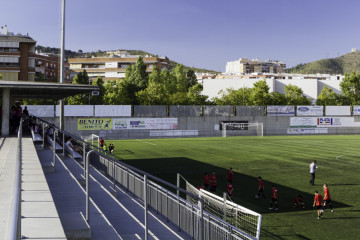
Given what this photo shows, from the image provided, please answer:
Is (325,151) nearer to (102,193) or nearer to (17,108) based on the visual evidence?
(17,108)

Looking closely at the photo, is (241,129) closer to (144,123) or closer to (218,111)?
(218,111)

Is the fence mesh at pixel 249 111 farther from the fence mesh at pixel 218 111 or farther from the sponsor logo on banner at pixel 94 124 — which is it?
the sponsor logo on banner at pixel 94 124

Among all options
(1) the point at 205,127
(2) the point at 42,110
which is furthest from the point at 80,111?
(1) the point at 205,127

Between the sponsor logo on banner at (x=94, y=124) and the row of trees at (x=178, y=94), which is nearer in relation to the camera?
the sponsor logo on banner at (x=94, y=124)

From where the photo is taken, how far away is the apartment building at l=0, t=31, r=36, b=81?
7488 centimetres

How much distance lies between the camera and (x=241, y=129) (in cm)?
6838

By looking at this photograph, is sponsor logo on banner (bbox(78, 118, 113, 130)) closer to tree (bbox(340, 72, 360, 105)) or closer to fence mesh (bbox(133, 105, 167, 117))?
fence mesh (bbox(133, 105, 167, 117))

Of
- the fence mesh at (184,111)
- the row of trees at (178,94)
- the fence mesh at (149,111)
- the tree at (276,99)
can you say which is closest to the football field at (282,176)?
the fence mesh at (149,111)

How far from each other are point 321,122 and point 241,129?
15.8 meters

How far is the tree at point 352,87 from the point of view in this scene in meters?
96.8

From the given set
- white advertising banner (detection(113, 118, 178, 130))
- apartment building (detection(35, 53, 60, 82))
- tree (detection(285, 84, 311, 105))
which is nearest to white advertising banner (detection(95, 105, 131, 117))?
white advertising banner (detection(113, 118, 178, 130))

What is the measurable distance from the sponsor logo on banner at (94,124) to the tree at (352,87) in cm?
6450

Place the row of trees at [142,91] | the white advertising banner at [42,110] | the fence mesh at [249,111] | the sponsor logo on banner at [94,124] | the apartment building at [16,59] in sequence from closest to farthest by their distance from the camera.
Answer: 1. the white advertising banner at [42,110]
2. the sponsor logo on banner at [94,124]
3. the fence mesh at [249,111]
4. the apartment building at [16,59]
5. the row of trees at [142,91]

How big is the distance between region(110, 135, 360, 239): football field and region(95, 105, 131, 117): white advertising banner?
1683 cm
